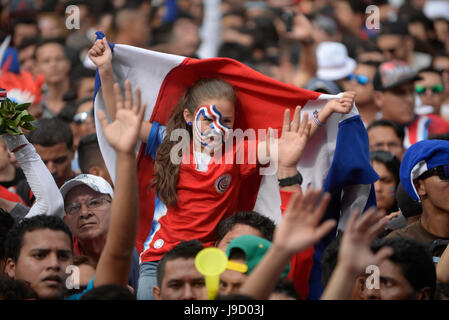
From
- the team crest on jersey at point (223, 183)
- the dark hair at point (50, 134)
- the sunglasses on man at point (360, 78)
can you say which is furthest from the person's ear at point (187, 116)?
the sunglasses on man at point (360, 78)

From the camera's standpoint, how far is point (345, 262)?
2.94 m

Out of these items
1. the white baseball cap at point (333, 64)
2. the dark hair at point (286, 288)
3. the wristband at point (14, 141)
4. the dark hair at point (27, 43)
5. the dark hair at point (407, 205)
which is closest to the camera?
the dark hair at point (286, 288)

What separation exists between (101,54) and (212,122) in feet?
2.63

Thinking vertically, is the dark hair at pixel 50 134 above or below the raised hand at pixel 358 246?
above

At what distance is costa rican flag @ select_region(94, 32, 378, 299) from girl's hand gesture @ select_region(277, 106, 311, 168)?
0.34 metres

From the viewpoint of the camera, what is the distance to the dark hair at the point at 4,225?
446cm

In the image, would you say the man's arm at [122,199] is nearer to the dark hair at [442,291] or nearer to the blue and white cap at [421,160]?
the dark hair at [442,291]

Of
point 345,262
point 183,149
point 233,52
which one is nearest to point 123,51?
point 183,149

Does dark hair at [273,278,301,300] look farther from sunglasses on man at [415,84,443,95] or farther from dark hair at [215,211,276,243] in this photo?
sunglasses on man at [415,84,443,95]

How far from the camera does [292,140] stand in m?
4.44

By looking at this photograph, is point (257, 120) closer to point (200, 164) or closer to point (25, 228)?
point (200, 164)

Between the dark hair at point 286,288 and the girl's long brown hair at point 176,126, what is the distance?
1.20m

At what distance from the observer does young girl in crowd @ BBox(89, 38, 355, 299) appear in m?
4.58

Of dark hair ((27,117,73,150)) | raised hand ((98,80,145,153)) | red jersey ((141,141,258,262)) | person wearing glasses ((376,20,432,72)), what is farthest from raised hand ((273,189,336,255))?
person wearing glasses ((376,20,432,72))
